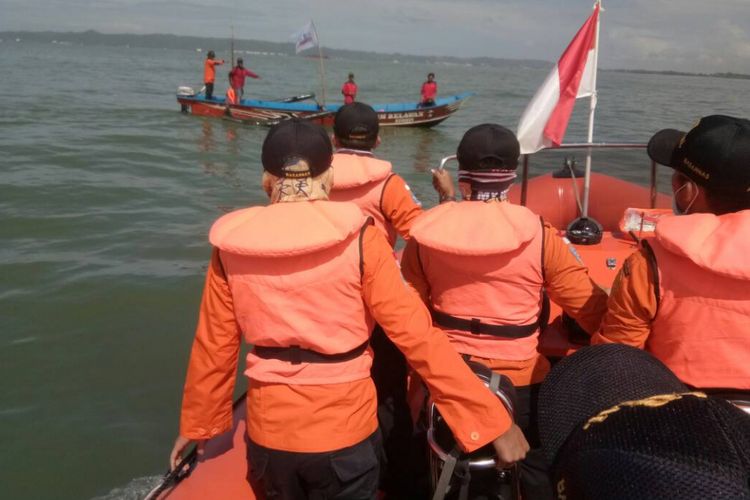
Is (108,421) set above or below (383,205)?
below

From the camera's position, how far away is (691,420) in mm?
620

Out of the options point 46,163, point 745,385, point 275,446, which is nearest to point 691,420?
point 745,385

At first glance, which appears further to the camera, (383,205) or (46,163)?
(46,163)

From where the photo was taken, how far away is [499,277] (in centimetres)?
187

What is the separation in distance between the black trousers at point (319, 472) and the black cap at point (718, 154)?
Result: 3.54 feet

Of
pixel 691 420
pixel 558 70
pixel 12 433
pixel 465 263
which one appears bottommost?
pixel 12 433

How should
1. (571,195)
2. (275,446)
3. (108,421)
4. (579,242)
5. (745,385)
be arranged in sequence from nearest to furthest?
1. (745,385)
2. (275,446)
3. (579,242)
4. (108,421)
5. (571,195)

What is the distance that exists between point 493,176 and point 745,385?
85 cm

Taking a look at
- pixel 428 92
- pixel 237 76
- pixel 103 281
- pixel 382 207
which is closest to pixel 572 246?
pixel 382 207

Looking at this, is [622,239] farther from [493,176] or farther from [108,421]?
[108,421]

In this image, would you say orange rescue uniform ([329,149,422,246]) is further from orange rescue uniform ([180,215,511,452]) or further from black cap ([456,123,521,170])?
orange rescue uniform ([180,215,511,452])

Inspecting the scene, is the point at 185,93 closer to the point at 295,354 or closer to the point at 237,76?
the point at 237,76

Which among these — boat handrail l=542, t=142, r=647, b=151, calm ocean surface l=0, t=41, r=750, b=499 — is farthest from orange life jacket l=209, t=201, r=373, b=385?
boat handrail l=542, t=142, r=647, b=151

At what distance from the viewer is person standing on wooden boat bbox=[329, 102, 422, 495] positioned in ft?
7.79
